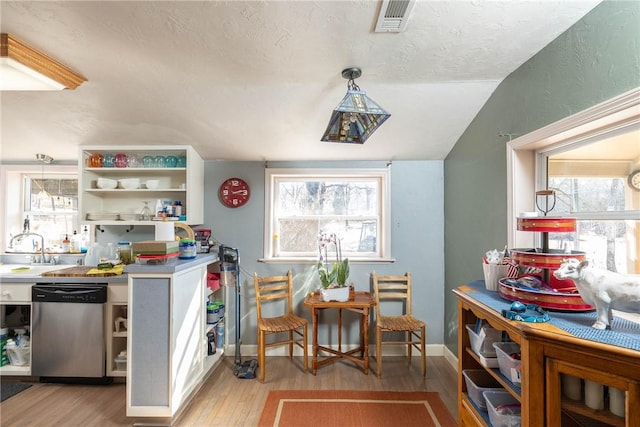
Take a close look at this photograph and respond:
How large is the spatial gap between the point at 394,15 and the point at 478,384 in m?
1.99

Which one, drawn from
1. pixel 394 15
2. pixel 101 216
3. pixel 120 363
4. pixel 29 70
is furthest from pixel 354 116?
pixel 120 363

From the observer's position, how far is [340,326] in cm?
287

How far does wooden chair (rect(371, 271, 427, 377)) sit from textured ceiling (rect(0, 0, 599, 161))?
4.31 ft

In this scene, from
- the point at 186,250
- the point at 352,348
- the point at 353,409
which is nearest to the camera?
the point at 353,409

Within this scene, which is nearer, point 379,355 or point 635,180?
point 635,180

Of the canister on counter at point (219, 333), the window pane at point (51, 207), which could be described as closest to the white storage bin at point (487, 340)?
the canister on counter at point (219, 333)

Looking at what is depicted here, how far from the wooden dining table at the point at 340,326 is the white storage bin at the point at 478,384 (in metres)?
1.05

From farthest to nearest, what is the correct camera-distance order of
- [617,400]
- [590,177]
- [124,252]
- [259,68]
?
[124,252] < [259,68] < [590,177] < [617,400]

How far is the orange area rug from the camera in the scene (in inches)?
79.0

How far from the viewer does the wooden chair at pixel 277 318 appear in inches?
101

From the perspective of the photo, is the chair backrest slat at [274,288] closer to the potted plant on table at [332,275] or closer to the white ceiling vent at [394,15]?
Result: the potted plant on table at [332,275]

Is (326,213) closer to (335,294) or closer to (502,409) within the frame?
(335,294)

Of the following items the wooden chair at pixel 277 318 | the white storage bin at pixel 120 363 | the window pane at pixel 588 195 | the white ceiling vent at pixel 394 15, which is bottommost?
the white storage bin at pixel 120 363

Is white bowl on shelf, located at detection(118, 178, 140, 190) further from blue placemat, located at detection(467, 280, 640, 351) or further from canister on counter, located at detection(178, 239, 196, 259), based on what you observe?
blue placemat, located at detection(467, 280, 640, 351)
